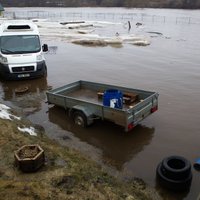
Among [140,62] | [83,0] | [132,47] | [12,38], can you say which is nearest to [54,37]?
[132,47]

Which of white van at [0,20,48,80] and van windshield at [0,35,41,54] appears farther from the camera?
van windshield at [0,35,41,54]

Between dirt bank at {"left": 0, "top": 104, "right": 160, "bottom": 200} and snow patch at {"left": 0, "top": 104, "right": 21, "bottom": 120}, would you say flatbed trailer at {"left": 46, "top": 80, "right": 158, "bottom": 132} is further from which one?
dirt bank at {"left": 0, "top": 104, "right": 160, "bottom": 200}

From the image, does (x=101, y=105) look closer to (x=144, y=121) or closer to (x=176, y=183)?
(x=144, y=121)

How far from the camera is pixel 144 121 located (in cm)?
1031

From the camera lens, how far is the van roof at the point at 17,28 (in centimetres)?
1529

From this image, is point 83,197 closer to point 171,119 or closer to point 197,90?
point 171,119

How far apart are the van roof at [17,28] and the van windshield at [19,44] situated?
253mm

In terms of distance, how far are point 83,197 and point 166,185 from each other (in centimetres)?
221

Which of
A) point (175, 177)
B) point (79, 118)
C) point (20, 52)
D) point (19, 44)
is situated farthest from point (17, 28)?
point (175, 177)

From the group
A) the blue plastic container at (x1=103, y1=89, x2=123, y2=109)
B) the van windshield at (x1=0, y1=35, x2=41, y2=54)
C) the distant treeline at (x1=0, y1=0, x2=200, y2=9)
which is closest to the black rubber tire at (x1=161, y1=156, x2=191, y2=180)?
the blue plastic container at (x1=103, y1=89, x2=123, y2=109)

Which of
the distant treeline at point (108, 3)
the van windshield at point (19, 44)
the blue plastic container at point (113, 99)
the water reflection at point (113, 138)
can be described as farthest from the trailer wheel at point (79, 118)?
the distant treeline at point (108, 3)

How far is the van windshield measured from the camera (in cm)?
1479

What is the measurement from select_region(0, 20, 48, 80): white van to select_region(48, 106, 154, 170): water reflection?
5233mm

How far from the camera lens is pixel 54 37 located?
35.2 m
